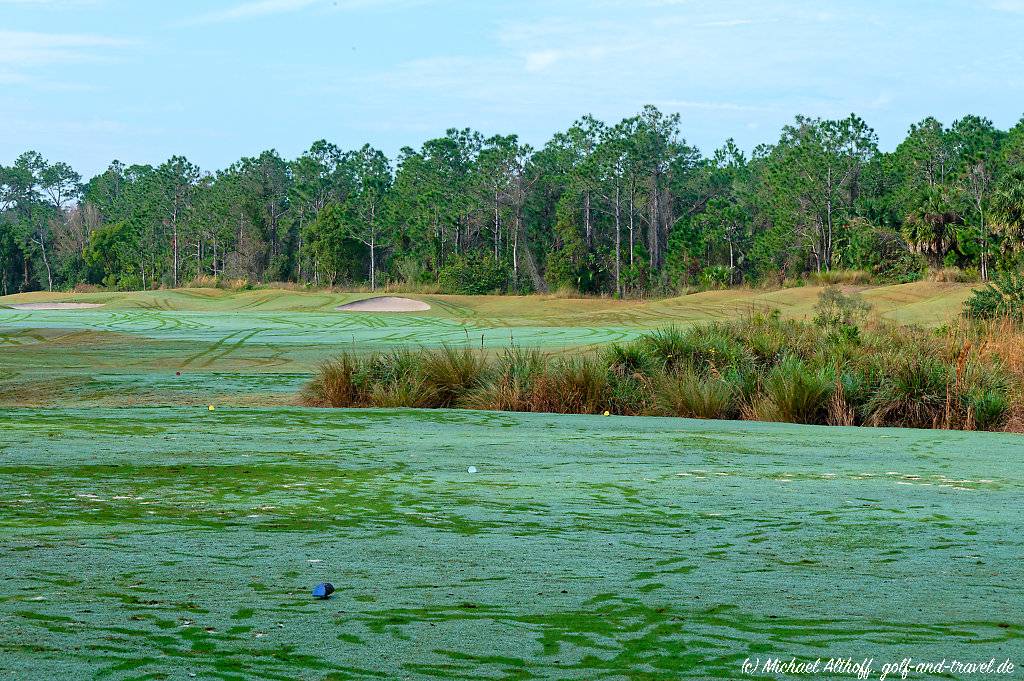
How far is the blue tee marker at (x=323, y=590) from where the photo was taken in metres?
3.39

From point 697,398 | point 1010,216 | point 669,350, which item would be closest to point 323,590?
point 697,398

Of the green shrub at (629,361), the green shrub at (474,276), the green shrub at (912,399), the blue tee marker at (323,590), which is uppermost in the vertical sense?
the green shrub at (474,276)

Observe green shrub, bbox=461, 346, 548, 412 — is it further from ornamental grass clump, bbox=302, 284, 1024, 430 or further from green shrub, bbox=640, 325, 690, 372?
green shrub, bbox=640, 325, 690, 372

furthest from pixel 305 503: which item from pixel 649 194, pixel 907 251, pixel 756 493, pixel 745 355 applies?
pixel 649 194

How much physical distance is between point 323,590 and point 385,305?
36.8 m

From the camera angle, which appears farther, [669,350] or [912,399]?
[669,350]

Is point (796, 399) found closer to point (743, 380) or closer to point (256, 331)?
point (743, 380)

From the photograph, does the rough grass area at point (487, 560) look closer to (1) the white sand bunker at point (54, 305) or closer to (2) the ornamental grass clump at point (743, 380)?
(2) the ornamental grass clump at point (743, 380)

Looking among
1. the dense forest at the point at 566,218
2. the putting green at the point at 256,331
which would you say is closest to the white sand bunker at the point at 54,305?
the putting green at the point at 256,331

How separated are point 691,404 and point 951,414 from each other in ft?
7.87

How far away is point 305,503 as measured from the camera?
5.23 metres

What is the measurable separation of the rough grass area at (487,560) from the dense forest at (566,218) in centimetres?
Result: 3392

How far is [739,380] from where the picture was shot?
12492 millimetres

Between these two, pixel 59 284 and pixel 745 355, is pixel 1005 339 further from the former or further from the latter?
pixel 59 284
